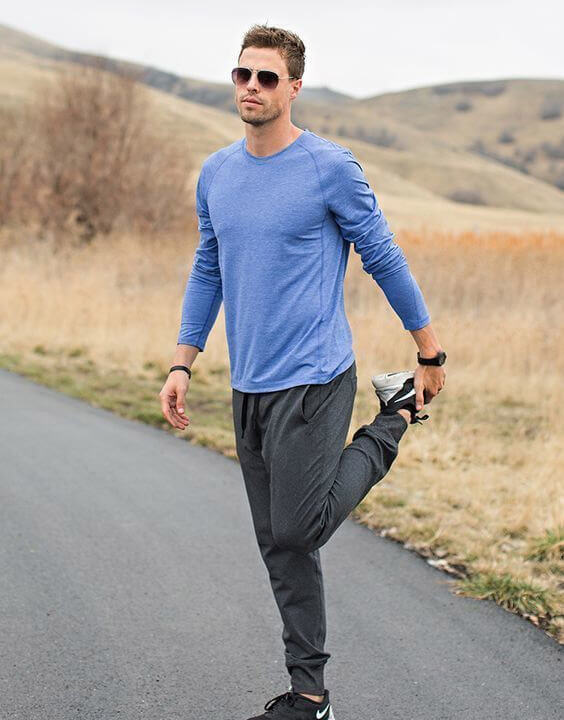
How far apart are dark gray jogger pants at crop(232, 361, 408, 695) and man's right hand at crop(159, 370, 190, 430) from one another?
0.89ft

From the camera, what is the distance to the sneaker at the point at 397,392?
325 centimetres

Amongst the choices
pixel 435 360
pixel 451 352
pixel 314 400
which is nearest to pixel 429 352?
pixel 435 360

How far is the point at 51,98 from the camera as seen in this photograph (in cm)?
2186

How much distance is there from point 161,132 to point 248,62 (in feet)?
70.8

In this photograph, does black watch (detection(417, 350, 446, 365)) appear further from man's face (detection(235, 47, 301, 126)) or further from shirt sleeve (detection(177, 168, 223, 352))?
man's face (detection(235, 47, 301, 126))

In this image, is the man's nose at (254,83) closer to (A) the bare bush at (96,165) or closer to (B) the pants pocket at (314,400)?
(B) the pants pocket at (314,400)

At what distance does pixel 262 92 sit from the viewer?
2.93 m

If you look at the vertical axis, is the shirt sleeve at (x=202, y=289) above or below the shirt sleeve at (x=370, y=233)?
below

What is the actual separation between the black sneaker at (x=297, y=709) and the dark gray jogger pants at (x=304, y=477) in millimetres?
37

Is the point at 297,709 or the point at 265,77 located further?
the point at 297,709

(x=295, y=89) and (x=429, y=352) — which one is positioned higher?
(x=295, y=89)

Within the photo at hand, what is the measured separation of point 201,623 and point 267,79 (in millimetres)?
2277

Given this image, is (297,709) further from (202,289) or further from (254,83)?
(254,83)

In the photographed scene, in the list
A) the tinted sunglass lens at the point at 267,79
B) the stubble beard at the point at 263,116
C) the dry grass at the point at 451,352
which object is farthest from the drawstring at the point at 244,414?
the dry grass at the point at 451,352
